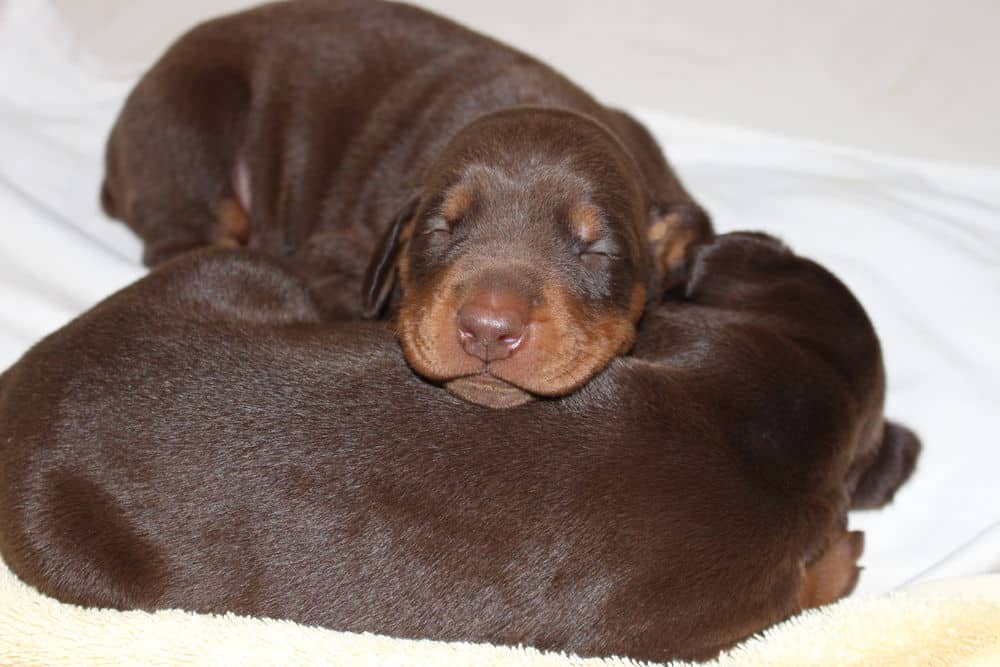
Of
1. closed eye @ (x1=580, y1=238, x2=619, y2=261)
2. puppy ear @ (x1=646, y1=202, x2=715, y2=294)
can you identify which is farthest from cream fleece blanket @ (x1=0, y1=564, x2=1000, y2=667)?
puppy ear @ (x1=646, y1=202, x2=715, y2=294)

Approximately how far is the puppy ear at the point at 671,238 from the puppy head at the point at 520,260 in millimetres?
80

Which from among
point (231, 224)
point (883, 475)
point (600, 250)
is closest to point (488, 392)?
point (600, 250)

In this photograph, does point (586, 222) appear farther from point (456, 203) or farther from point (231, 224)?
point (231, 224)

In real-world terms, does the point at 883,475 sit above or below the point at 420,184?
below

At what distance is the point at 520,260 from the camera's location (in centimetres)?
282

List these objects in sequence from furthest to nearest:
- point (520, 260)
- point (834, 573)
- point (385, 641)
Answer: point (834, 573), point (520, 260), point (385, 641)

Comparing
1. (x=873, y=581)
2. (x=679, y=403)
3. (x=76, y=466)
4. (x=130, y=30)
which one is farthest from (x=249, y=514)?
(x=130, y=30)

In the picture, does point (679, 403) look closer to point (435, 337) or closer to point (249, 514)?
point (435, 337)

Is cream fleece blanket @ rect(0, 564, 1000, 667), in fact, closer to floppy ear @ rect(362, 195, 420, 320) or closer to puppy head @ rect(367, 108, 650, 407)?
puppy head @ rect(367, 108, 650, 407)

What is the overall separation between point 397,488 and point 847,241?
2.51m

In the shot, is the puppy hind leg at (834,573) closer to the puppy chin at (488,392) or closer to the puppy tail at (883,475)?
the puppy tail at (883,475)

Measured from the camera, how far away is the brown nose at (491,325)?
8.47ft

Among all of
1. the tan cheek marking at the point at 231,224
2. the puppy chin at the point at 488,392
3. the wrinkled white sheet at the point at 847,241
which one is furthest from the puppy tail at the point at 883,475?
the tan cheek marking at the point at 231,224

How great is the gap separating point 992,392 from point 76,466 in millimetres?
2856
